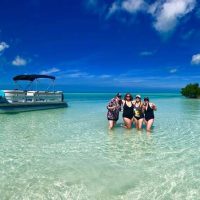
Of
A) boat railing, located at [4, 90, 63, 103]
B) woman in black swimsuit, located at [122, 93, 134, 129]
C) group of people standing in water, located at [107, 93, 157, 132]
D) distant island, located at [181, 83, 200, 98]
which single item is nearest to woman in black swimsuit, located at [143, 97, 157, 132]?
group of people standing in water, located at [107, 93, 157, 132]

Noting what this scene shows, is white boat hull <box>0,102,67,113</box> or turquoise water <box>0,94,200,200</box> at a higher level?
white boat hull <box>0,102,67,113</box>

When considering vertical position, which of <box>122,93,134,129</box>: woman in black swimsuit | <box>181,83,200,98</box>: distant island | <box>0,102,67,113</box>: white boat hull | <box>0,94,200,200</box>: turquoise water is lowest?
<box>0,94,200,200</box>: turquoise water

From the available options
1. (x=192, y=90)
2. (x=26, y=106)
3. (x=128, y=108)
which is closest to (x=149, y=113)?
(x=128, y=108)

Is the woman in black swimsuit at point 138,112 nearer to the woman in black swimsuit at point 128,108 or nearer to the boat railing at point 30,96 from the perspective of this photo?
the woman in black swimsuit at point 128,108

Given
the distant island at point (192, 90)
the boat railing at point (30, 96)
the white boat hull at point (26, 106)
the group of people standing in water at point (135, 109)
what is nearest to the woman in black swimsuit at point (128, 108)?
the group of people standing in water at point (135, 109)

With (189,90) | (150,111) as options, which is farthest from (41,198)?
→ (189,90)

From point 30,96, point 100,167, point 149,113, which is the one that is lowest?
point 100,167

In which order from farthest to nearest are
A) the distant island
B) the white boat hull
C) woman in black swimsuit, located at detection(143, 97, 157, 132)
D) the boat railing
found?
1. the distant island
2. the boat railing
3. the white boat hull
4. woman in black swimsuit, located at detection(143, 97, 157, 132)

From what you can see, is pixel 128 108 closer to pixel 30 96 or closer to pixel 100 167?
pixel 100 167

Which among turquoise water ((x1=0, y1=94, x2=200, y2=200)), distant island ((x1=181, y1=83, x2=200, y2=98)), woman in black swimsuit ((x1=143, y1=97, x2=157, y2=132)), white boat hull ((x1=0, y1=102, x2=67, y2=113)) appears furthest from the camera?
distant island ((x1=181, y1=83, x2=200, y2=98))

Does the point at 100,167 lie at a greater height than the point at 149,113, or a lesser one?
lesser

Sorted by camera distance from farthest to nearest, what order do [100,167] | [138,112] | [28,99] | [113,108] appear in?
[28,99]
[113,108]
[138,112]
[100,167]

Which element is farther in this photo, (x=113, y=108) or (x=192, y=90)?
(x=192, y=90)

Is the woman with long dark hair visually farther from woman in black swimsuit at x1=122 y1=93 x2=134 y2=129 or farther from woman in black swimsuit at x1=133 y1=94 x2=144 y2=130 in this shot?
woman in black swimsuit at x1=133 y1=94 x2=144 y2=130
